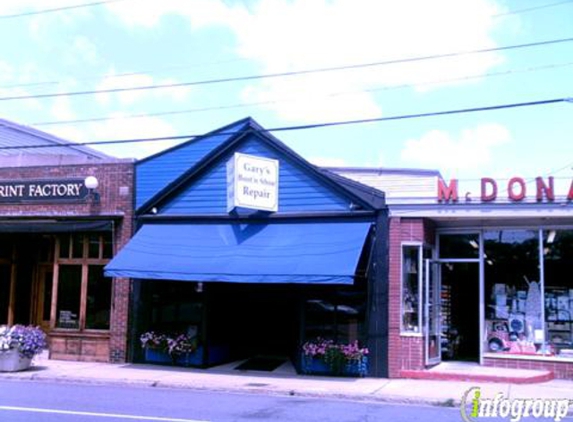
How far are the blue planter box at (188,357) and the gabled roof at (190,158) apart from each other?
11.9ft

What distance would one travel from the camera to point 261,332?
19688 mm

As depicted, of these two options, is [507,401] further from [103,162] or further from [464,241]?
[103,162]

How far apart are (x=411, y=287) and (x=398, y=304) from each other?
2.31 ft

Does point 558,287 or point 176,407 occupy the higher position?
point 558,287

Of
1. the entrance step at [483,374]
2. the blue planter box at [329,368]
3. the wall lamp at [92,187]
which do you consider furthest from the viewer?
the wall lamp at [92,187]

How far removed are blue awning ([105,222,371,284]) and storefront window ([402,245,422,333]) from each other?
4.03 ft

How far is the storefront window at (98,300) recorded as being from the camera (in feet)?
60.1

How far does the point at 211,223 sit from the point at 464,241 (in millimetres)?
6171

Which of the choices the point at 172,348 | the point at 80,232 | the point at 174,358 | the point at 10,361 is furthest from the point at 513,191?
the point at 10,361

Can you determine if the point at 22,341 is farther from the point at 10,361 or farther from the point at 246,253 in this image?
the point at 246,253

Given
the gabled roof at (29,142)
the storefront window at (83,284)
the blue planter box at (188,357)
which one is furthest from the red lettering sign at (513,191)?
Result: the gabled roof at (29,142)

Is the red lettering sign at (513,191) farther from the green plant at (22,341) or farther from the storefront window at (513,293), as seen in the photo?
the green plant at (22,341)

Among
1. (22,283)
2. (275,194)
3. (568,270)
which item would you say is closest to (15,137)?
(22,283)

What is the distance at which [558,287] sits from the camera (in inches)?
635
